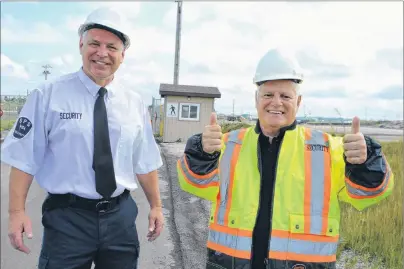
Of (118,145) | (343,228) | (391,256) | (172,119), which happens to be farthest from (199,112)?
(118,145)

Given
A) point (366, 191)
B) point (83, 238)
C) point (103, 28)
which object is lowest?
point (83, 238)

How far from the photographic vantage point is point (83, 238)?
270 centimetres

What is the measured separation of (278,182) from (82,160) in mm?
1186

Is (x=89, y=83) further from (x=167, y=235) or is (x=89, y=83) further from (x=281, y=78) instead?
(x=167, y=235)

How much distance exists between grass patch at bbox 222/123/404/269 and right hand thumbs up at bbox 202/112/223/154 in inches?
104

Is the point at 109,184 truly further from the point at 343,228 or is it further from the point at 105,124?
the point at 343,228

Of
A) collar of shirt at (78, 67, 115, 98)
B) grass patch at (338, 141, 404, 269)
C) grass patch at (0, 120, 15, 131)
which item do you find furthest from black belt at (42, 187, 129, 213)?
grass patch at (338, 141, 404, 269)

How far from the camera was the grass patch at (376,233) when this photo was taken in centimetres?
484

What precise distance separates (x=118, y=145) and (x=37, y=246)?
257 centimetres

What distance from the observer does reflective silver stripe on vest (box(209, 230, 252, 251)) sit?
2.40 m

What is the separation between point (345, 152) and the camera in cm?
228

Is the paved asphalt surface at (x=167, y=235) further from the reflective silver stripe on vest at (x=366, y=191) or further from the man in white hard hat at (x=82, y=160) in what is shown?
the reflective silver stripe on vest at (x=366, y=191)

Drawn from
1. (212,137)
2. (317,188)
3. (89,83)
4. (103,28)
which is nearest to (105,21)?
(103,28)

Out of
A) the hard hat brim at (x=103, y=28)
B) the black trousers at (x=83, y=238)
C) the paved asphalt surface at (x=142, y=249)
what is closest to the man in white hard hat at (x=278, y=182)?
the black trousers at (x=83, y=238)
